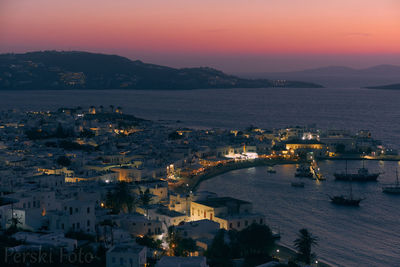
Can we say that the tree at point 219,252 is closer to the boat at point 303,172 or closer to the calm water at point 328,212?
the calm water at point 328,212

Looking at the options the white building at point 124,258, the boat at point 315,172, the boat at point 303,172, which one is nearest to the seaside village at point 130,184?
the white building at point 124,258

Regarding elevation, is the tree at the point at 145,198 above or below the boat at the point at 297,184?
above

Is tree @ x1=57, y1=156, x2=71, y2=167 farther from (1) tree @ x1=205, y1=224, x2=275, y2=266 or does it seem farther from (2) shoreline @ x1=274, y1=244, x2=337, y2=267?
(2) shoreline @ x1=274, y1=244, x2=337, y2=267

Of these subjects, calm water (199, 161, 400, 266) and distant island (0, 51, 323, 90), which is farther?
distant island (0, 51, 323, 90)

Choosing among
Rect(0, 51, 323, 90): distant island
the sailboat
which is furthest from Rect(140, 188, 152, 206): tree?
Rect(0, 51, 323, 90): distant island

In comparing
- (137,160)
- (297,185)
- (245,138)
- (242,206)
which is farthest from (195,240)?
(245,138)

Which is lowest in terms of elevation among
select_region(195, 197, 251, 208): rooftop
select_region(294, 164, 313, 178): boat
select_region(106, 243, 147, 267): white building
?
select_region(294, 164, 313, 178): boat
